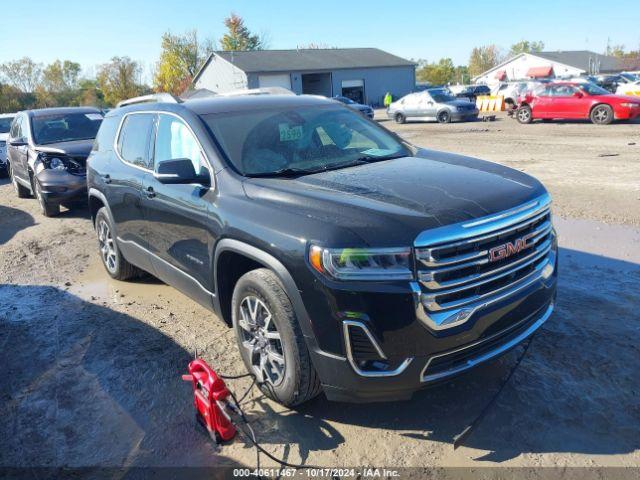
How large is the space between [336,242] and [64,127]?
9360 millimetres

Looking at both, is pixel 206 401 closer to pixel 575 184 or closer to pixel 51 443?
pixel 51 443

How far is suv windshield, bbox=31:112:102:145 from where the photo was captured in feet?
33.8

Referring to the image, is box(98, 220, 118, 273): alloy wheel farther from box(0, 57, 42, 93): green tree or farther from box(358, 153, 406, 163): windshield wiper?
box(0, 57, 42, 93): green tree

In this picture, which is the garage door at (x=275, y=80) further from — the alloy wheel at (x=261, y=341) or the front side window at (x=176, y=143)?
the alloy wheel at (x=261, y=341)

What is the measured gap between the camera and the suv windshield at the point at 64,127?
406 inches

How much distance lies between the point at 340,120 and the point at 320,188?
1.47m

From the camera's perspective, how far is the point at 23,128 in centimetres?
1092

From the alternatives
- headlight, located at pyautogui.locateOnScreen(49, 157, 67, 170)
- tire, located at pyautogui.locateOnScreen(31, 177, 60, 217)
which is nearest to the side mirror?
headlight, located at pyautogui.locateOnScreen(49, 157, 67, 170)

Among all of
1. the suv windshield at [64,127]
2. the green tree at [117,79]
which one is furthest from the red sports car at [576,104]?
the green tree at [117,79]

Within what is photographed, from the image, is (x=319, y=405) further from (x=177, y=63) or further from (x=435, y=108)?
(x=177, y=63)

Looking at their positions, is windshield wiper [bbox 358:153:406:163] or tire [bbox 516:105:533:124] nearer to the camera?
windshield wiper [bbox 358:153:406:163]

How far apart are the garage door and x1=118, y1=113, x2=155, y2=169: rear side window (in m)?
48.9

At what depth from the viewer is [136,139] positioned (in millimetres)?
5234

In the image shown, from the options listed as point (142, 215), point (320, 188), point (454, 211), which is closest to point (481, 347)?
point (454, 211)
